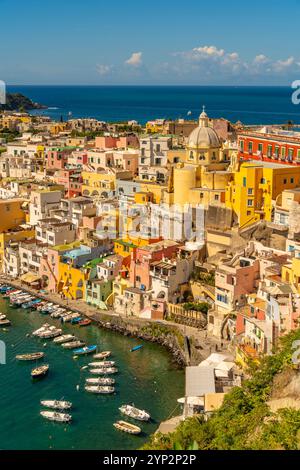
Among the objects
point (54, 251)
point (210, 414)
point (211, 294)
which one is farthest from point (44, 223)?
point (210, 414)

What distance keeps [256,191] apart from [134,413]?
9286 mm

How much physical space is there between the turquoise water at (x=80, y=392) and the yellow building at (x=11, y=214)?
765 cm

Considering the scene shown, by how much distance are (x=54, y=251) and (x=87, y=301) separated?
2231 mm

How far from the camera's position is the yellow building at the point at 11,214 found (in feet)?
80.4

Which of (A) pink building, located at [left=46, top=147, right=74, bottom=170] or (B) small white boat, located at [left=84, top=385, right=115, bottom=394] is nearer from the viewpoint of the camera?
(B) small white boat, located at [left=84, top=385, right=115, bottom=394]

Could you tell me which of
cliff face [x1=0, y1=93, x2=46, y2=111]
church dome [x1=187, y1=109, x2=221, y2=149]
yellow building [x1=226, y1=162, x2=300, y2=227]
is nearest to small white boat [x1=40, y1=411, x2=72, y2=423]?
yellow building [x1=226, y1=162, x2=300, y2=227]

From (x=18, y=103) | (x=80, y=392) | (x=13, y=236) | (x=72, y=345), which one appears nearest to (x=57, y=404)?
(x=80, y=392)

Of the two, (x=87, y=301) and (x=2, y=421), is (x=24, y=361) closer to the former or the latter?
(x=2, y=421)

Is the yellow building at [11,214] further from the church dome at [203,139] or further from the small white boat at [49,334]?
the small white boat at [49,334]

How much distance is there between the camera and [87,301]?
19.2 metres

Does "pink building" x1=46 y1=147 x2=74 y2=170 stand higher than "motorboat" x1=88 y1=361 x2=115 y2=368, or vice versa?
"pink building" x1=46 y1=147 x2=74 y2=170

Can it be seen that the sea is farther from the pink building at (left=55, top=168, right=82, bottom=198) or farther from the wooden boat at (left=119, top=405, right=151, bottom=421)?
the wooden boat at (left=119, top=405, right=151, bottom=421)

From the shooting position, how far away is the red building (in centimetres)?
2073

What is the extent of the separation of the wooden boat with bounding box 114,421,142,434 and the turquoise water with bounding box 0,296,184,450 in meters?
0.10
